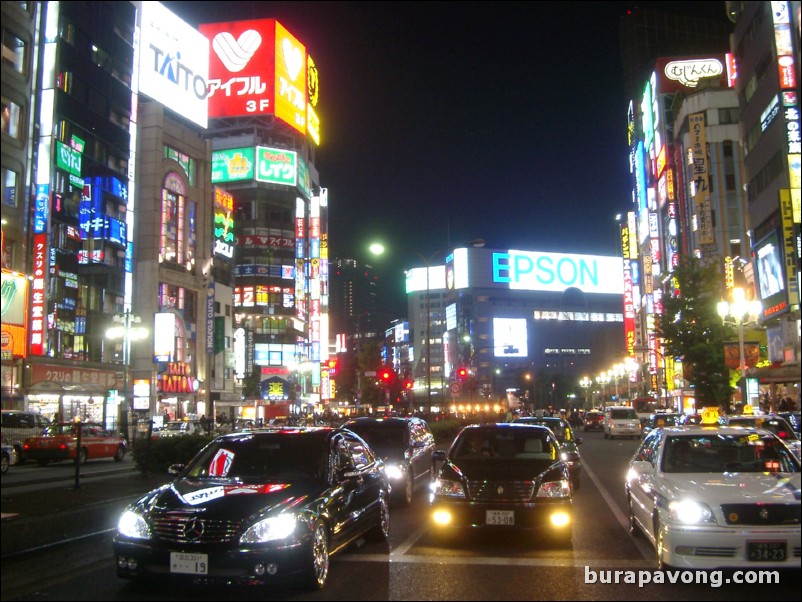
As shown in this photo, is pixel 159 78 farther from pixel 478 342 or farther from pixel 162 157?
pixel 478 342

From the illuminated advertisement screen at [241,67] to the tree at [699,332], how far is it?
50.6 m

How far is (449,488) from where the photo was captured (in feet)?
32.8

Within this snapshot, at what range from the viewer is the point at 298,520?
24.3ft

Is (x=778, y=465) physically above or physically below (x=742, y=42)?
below

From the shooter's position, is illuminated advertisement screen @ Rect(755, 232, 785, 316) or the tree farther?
the tree

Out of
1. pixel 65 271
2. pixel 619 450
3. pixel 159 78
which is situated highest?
pixel 159 78

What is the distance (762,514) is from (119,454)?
2505 centimetres

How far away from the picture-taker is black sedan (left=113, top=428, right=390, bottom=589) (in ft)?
23.1

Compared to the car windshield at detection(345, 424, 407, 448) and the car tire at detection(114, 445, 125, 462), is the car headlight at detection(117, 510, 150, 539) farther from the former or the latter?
the car tire at detection(114, 445, 125, 462)

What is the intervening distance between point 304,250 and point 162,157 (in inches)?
1455

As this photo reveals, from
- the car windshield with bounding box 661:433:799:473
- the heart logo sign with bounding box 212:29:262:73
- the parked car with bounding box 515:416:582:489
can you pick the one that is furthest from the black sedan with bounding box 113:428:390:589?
the heart logo sign with bounding box 212:29:262:73

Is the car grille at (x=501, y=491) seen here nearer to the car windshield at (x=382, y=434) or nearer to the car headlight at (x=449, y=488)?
the car headlight at (x=449, y=488)

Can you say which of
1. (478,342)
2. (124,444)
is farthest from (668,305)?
(478,342)

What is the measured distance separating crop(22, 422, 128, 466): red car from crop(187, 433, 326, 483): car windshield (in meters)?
13.4
